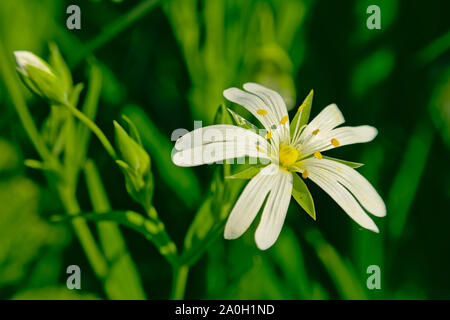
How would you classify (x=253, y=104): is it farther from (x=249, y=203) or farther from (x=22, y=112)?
A: (x=22, y=112)

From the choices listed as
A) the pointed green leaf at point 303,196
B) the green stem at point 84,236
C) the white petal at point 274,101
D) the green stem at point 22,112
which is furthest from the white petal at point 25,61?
the pointed green leaf at point 303,196

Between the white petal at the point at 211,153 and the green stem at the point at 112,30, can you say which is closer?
the white petal at the point at 211,153

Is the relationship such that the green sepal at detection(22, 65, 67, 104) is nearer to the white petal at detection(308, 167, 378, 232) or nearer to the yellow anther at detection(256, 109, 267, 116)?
the yellow anther at detection(256, 109, 267, 116)

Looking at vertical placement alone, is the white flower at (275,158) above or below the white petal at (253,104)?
below

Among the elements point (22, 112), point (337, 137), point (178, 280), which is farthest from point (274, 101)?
point (22, 112)

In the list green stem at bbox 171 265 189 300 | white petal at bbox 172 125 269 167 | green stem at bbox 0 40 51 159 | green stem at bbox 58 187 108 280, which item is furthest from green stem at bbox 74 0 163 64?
green stem at bbox 171 265 189 300

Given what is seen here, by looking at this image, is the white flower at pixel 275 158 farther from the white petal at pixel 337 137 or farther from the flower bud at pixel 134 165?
the flower bud at pixel 134 165
